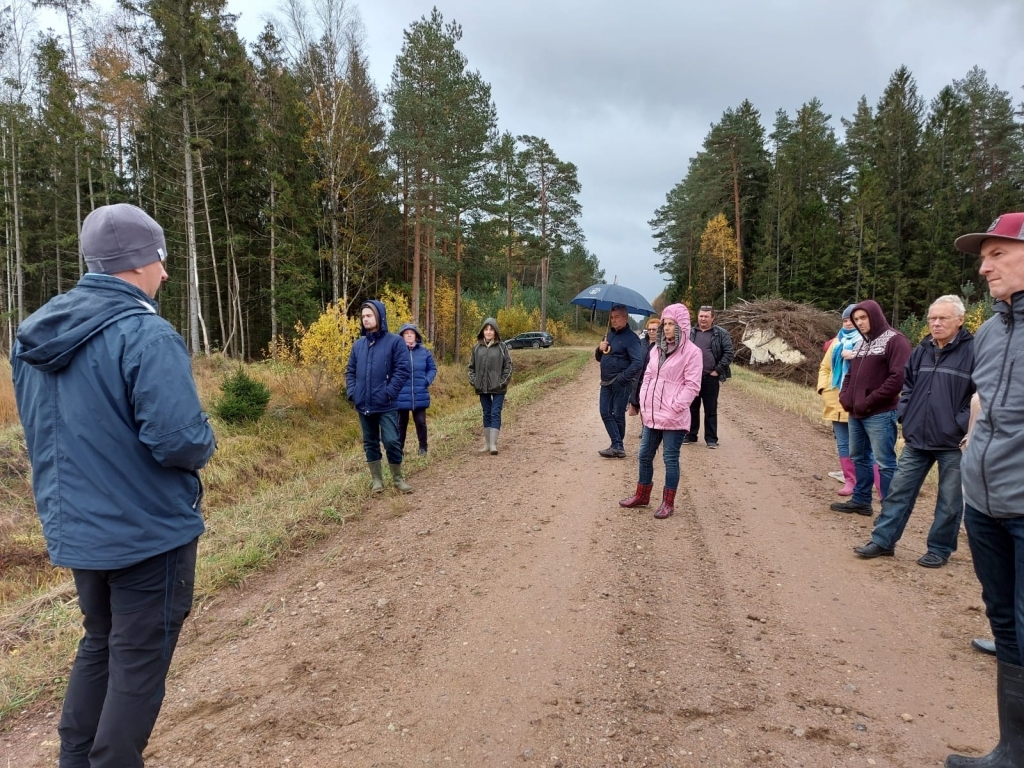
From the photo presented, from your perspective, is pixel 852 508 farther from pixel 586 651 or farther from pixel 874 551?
pixel 586 651

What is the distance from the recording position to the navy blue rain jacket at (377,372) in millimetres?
6051

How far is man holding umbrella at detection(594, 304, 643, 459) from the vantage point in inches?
297

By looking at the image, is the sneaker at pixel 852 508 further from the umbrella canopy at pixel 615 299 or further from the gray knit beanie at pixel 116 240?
the gray knit beanie at pixel 116 240

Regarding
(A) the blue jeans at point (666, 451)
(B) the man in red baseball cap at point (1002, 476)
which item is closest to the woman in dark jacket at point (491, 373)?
(A) the blue jeans at point (666, 451)

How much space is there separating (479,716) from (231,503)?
Result: 774 cm

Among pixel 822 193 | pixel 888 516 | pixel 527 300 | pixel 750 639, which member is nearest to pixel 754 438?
pixel 888 516

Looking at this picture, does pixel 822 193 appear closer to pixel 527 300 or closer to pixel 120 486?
pixel 527 300

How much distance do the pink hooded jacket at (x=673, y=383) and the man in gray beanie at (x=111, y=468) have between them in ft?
13.7

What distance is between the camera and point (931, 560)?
13.8 feet

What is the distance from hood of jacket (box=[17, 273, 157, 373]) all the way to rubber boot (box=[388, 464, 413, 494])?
471 centimetres

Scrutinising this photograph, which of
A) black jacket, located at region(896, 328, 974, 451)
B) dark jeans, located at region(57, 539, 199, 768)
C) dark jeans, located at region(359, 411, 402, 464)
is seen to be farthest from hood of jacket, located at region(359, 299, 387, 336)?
black jacket, located at region(896, 328, 974, 451)

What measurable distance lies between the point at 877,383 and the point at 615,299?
3.46 metres

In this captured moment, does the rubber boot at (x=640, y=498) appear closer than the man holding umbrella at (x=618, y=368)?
Yes

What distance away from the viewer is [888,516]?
4.39 meters
